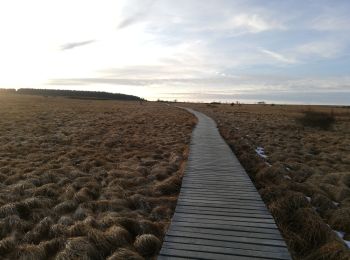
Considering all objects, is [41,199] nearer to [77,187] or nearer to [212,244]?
[77,187]

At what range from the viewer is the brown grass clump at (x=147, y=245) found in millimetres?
6301

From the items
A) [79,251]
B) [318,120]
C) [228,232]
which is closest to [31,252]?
[79,251]

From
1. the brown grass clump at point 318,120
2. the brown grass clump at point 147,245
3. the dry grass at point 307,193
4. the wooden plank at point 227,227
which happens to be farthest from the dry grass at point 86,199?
the brown grass clump at point 318,120

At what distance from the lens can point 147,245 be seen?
6395 mm

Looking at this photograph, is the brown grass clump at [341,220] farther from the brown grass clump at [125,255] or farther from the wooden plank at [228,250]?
the brown grass clump at [125,255]

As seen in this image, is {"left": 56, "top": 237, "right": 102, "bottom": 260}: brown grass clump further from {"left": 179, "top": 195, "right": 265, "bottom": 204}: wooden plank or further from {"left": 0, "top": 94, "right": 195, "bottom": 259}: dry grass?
{"left": 179, "top": 195, "right": 265, "bottom": 204}: wooden plank

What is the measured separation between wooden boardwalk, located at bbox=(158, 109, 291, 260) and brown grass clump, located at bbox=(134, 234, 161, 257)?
0.69ft

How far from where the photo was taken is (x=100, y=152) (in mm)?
16453

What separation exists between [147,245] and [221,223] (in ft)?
5.33

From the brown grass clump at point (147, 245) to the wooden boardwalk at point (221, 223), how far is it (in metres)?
0.21

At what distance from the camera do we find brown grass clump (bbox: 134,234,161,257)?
20.7 feet

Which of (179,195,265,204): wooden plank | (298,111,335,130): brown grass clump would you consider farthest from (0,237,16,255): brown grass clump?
(298,111,335,130): brown grass clump

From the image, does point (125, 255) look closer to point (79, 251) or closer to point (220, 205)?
point (79, 251)

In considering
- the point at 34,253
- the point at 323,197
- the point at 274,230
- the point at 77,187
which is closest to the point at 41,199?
the point at 77,187
